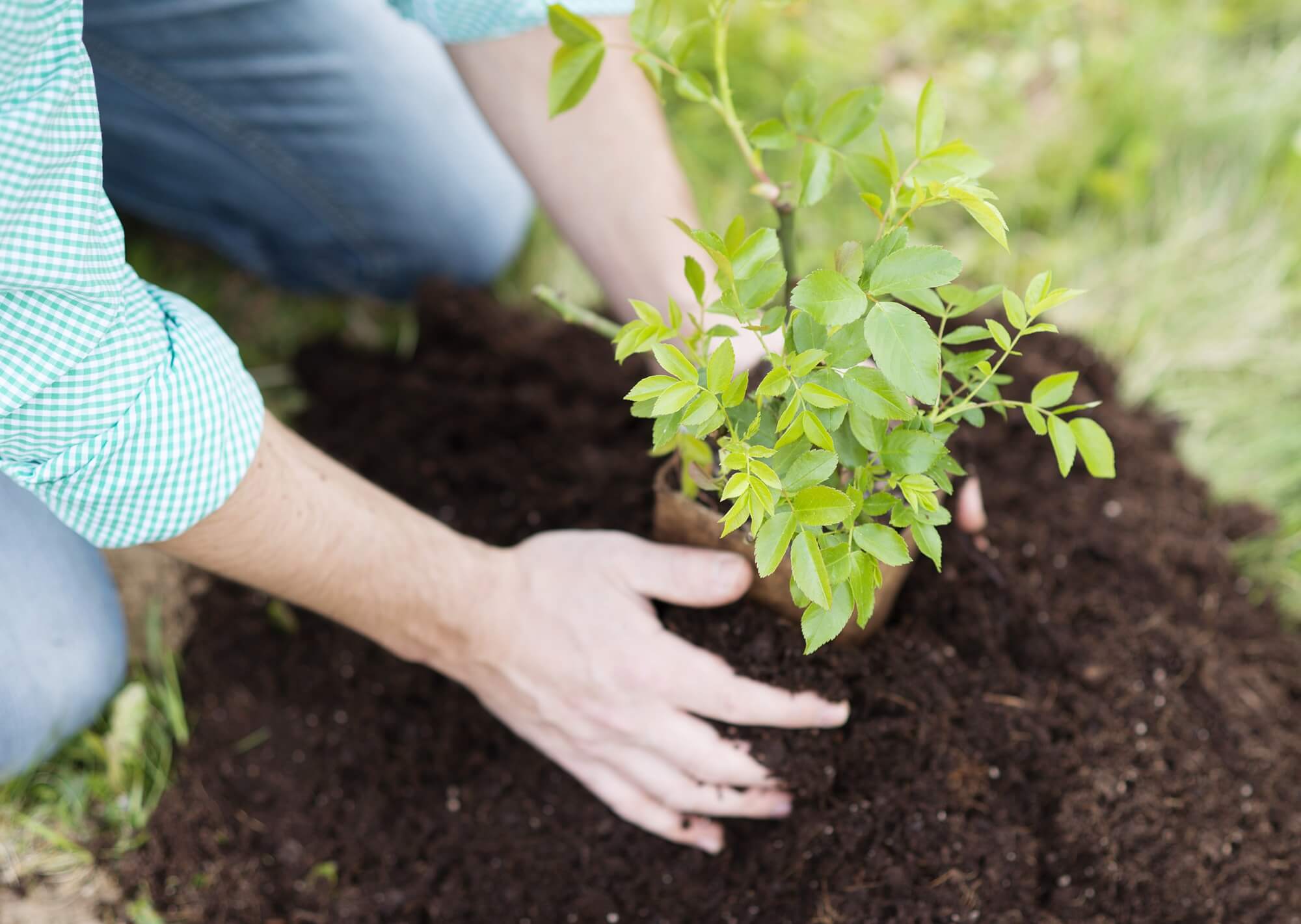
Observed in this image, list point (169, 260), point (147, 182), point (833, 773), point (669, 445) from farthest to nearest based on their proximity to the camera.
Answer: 1. point (169, 260)
2. point (147, 182)
3. point (833, 773)
4. point (669, 445)

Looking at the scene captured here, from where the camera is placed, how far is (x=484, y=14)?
1365mm

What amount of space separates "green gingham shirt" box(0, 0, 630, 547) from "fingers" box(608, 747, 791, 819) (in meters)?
0.58

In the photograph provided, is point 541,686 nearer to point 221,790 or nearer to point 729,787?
point 729,787

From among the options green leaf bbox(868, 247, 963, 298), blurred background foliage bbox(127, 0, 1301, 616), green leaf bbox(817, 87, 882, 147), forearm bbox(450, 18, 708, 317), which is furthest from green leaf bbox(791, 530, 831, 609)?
blurred background foliage bbox(127, 0, 1301, 616)

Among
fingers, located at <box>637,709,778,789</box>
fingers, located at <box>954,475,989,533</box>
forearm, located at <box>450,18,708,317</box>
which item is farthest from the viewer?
forearm, located at <box>450,18,708,317</box>

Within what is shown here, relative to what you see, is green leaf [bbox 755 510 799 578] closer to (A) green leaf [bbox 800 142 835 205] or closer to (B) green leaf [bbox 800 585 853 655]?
(B) green leaf [bbox 800 585 853 655]

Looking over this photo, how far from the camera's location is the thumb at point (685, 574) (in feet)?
3.67

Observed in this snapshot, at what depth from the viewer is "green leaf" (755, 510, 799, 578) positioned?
799 millimetres

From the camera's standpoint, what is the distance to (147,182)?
1.98 m

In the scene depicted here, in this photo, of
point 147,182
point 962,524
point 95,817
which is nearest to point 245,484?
point 95,817

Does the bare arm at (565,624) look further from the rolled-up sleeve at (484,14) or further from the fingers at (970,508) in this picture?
the rolled-up sleeve at (484,14)

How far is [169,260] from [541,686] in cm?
157

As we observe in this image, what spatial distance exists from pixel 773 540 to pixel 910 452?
15cm

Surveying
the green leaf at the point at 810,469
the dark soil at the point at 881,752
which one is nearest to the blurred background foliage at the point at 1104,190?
the dark soil at the point at 881,752
